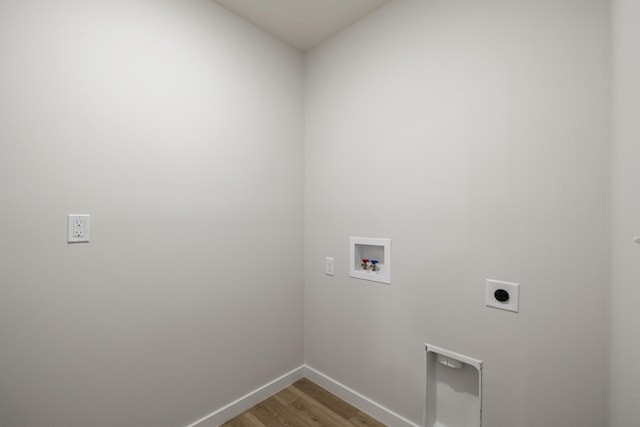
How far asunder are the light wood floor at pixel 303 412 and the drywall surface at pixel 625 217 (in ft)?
4.09

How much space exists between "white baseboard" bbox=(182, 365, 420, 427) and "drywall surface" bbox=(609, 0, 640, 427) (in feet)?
3.45

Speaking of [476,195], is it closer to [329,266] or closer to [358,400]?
[329,266]

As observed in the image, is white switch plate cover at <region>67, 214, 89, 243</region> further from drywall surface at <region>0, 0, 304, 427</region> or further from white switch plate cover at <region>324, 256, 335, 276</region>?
white switch plate cover at <region>324, 256, 335, 276</region>

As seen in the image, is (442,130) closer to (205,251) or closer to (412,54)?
(412,54)

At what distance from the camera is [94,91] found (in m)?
1.23

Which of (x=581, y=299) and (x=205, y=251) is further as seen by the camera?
(x=205, y=251)

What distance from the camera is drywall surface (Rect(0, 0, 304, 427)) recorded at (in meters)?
1.10

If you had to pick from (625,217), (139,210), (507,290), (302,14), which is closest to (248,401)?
(139,210)

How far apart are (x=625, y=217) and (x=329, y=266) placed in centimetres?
147

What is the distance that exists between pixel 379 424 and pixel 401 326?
2.03 feet

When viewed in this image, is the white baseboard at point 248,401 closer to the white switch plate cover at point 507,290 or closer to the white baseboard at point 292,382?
the white baseboard at point 292,382

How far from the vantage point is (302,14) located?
1724 mm

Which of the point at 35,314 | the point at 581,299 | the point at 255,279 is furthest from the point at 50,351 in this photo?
the point at 581,299

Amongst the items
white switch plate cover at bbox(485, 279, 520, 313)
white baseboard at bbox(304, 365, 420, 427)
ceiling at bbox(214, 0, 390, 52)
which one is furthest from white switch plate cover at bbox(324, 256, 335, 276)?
ceiling at bbox(214, 0, 390, 52)
